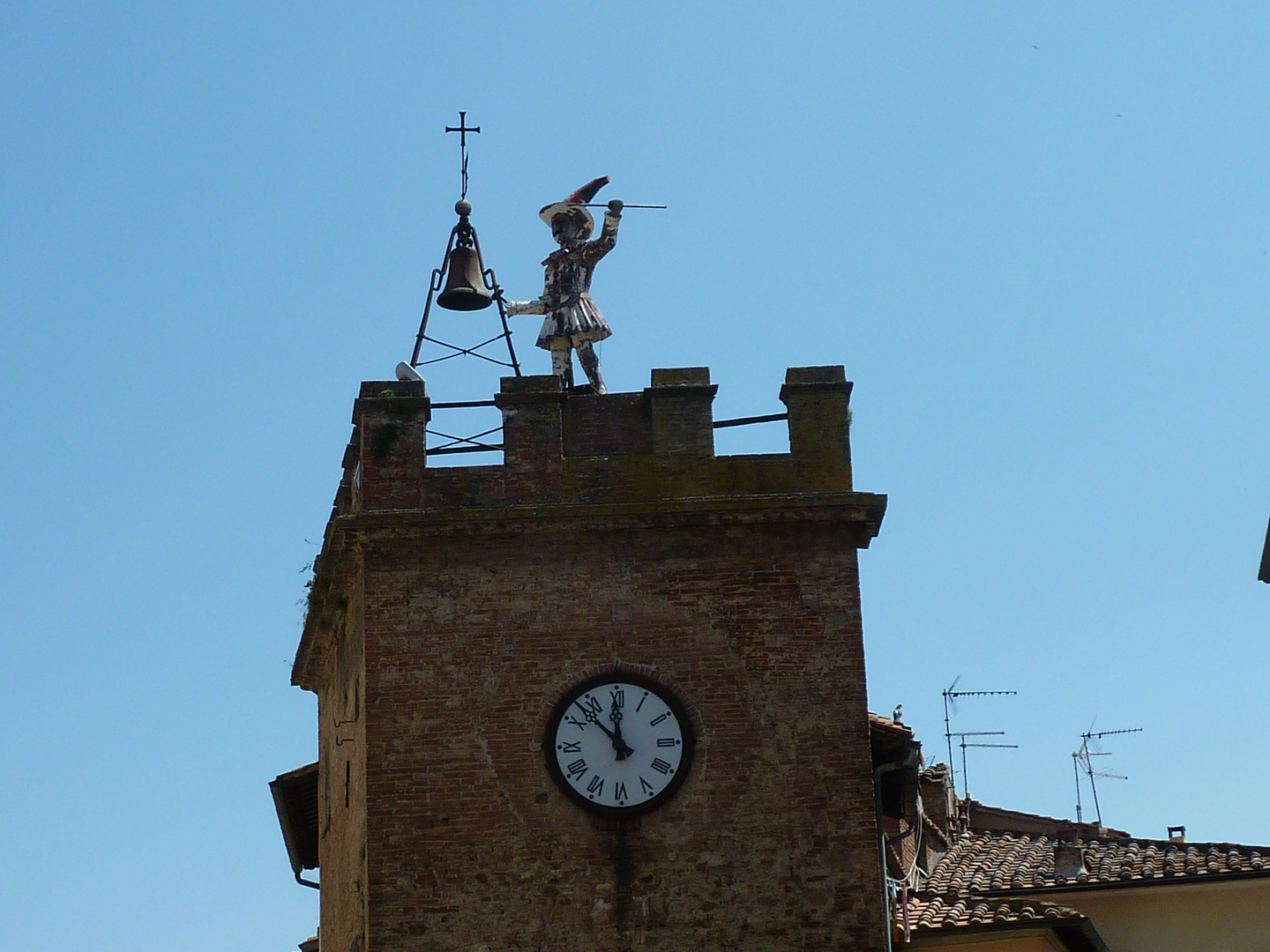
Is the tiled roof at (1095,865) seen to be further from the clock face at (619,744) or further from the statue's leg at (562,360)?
the statue's leg at (562,360)

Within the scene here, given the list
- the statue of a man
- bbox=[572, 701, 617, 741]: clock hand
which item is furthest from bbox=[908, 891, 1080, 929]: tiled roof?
the statue of a man

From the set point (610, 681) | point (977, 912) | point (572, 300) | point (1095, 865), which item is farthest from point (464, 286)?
point (1095, 865)

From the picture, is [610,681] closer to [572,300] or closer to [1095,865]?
[572,300]

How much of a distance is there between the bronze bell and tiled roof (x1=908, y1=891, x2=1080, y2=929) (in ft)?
20.3

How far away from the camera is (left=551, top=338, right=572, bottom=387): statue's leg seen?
17047 mm

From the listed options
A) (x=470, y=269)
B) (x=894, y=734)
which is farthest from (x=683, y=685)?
(x=470, y=269)

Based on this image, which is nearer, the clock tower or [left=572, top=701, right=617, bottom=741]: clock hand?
the clock tower

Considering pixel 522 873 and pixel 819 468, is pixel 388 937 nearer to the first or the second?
pixel 522 873

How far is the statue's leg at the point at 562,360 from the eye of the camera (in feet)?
55.9

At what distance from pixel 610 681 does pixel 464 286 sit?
369 centimetres

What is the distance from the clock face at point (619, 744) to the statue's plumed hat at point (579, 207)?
420 centimetres

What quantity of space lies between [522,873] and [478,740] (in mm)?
1034

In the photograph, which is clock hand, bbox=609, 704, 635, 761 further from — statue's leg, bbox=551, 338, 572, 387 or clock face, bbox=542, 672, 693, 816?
statue's leg, bbox=551, 338, 572, 387

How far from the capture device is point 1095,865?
19781 mm
